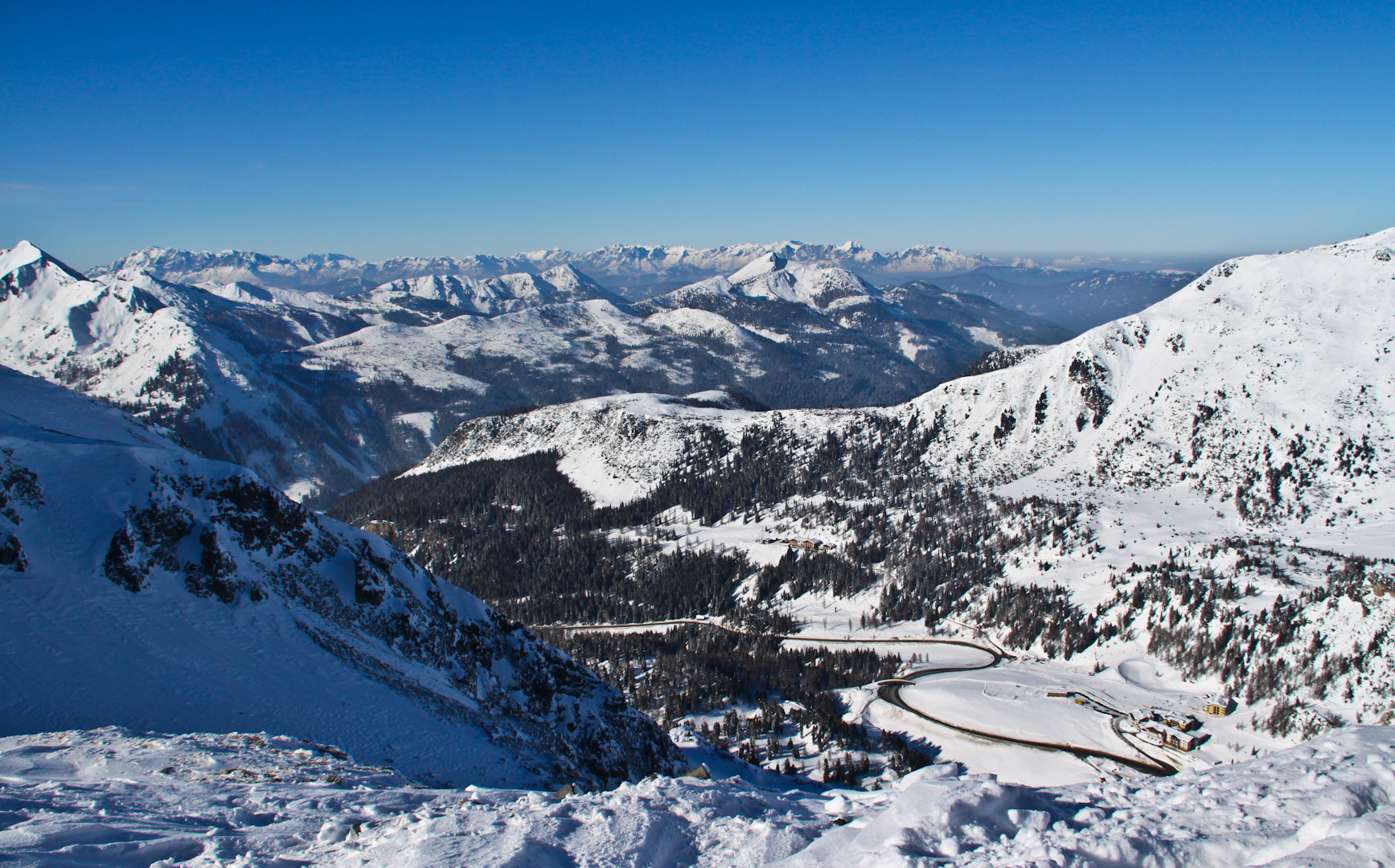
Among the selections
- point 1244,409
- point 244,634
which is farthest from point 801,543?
point 244,634

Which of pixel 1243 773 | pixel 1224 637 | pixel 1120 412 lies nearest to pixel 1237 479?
pixel 1120 412

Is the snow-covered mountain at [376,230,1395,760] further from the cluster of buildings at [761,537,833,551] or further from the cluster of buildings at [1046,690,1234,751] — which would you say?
the cluster of buildings at [1046,690,1234,751]

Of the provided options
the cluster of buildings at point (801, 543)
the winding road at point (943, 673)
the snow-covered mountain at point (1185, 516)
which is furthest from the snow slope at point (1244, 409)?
the winding road at point (943, 673)

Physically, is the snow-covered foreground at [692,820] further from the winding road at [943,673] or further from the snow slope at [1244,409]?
the snow slope at [1244,409]

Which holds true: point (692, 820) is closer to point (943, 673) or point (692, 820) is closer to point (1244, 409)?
point (943, 673)

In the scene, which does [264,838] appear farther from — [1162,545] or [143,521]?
[1162,545]

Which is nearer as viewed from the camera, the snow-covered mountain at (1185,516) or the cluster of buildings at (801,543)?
the snow-covered mountain at (1185,516)
